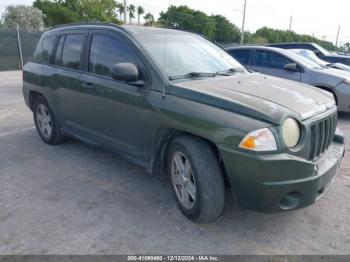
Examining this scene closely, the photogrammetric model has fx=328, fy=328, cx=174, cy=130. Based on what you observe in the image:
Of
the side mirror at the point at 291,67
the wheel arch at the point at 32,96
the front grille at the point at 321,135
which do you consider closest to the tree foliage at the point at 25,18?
the wheel arch at the point at 32,96

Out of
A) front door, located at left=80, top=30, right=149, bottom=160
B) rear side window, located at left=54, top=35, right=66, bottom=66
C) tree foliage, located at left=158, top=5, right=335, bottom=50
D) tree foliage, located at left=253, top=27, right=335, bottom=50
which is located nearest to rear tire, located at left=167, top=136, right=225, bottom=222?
front door, located at left=80, top=30, right=149, bottom=160

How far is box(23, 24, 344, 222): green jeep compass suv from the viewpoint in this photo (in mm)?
2531

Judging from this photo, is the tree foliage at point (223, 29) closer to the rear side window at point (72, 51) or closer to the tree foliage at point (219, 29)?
the tree foliage at point (219, 29)

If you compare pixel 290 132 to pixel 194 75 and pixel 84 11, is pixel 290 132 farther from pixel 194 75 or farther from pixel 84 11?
pixel 84 11

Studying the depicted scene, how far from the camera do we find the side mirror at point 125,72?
3170 mm

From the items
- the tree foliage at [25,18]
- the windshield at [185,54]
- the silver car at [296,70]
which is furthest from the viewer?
the tree foliage at [25,18]

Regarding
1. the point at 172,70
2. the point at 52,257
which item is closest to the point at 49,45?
the point at 172,70

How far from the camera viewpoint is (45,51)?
508cm

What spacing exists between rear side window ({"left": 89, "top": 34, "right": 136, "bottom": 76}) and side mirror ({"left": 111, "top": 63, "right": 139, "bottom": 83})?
9.6 inches

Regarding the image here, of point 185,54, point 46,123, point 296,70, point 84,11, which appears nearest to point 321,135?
point 185,54

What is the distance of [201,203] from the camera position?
285 cm

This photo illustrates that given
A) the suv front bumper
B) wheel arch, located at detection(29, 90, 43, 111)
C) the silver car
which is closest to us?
the suv front bumper

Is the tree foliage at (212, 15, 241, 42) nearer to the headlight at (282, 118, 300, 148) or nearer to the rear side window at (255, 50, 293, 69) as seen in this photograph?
the rear side window at (255, 50, 293, 69)

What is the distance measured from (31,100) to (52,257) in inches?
141
